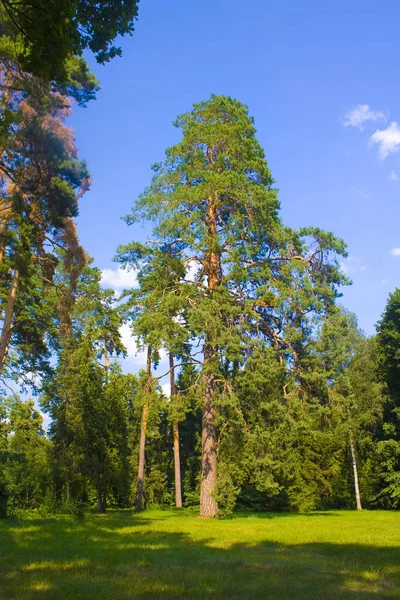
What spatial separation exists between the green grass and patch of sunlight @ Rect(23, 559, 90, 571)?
0.01m

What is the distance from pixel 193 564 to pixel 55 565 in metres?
2.19

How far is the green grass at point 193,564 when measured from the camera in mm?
6082

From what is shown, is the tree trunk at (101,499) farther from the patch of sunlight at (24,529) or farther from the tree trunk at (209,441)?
the patch of sunlight at (24,529)

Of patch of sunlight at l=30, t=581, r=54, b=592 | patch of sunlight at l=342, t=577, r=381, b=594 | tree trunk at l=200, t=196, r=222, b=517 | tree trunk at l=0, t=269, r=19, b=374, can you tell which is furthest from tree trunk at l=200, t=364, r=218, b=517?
patch of sunlight at l=30, t=581, r=54, b=592

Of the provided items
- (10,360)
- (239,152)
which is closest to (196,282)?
(239,152)

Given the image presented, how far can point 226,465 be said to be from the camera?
18.8 metres

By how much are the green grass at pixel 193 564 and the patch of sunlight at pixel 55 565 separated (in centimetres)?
1

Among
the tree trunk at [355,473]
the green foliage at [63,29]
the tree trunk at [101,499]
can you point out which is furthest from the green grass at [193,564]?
the tree trunk at [355,473]

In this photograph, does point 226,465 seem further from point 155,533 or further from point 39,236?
point 39,236

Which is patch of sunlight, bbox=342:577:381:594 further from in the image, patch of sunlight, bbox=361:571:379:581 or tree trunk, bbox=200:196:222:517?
tree trunk, bbox=200:196:222:517

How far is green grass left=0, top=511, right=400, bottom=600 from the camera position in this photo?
6.08 metres

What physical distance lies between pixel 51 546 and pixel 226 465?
9.72 m

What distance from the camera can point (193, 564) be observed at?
8.12m

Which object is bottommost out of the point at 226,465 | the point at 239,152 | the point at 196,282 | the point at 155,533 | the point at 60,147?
the point at 155,533
